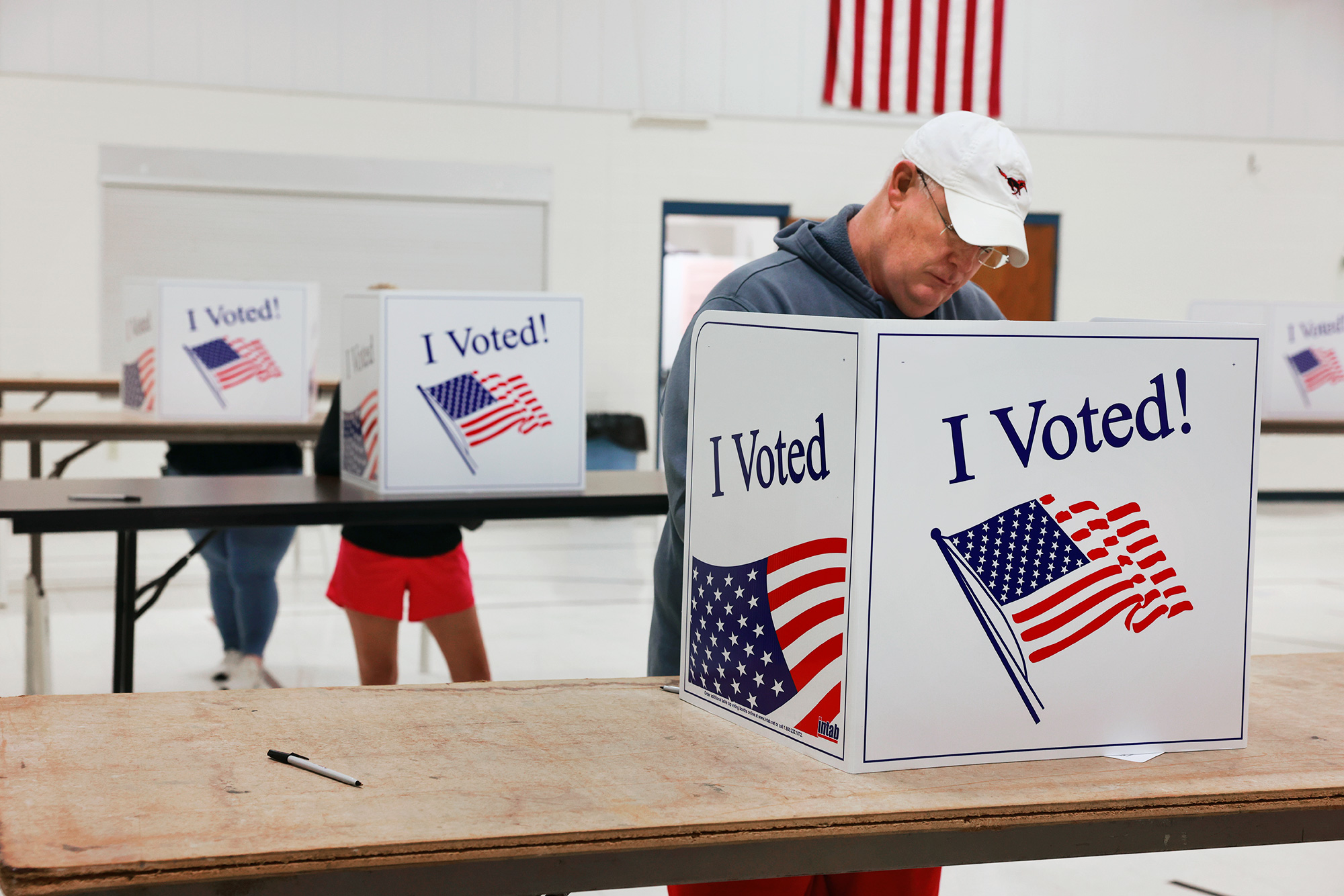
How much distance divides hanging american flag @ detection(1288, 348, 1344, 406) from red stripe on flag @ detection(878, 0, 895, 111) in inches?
144

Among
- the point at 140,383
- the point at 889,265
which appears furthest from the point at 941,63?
the point at 889,265

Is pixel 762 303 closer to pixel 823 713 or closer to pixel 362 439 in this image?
pixel 823 713

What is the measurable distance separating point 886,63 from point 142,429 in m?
5.85

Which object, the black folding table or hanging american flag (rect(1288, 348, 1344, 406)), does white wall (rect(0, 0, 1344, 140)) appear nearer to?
hanging american flag (rect(1288, 348, 1344, 406))

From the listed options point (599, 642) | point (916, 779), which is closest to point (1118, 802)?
point (916, 779)

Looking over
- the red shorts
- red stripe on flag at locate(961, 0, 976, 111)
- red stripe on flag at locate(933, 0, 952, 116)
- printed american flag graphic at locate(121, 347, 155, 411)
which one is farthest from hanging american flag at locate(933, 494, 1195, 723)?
red stripe on flag at locate(961, 0, 976, 111)

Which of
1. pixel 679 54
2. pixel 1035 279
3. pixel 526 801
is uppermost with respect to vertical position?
pixel 679 54

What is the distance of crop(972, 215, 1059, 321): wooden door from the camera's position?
8.33m

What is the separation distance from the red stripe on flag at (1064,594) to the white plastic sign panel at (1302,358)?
14.7 feet

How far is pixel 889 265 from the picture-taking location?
4.96 ft

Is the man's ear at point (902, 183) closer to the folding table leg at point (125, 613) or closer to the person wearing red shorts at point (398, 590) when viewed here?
the person wearing red shorts at point (398, 590)

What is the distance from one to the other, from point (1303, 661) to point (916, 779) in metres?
0.72

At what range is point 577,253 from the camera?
7727 millimetres

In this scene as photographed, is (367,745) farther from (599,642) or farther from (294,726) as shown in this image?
(599,642)
